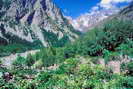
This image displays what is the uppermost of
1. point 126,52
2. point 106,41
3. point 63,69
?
point 106,41

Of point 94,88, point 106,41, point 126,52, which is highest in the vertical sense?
point 106,41

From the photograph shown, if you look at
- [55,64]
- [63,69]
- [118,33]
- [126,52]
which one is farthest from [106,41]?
[63,69]

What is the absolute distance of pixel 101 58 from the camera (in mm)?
110125

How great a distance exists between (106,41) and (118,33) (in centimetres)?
761

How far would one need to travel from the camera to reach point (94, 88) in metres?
57.0

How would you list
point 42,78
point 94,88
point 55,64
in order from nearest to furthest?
point 94,88 → point 42,78 → point 55,64

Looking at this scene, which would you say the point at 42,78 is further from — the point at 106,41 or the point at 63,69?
the point at 106,41

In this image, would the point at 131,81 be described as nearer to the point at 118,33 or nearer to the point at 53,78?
the point at 53,78

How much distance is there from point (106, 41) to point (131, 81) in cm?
5766

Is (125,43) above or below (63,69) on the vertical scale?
above

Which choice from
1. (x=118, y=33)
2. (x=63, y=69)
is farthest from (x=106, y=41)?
(x=63, y=69)

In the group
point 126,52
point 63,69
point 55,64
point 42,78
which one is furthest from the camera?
point 55,64

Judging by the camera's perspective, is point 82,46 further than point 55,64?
Yes

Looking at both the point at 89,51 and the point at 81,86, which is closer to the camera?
the point at 81,86
